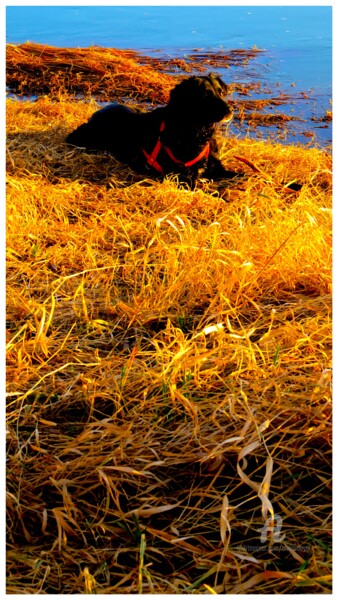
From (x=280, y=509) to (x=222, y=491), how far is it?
7.5 inches

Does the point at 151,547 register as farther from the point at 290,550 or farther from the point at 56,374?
the point at 56,374

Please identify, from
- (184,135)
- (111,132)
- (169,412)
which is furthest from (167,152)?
(169,412)

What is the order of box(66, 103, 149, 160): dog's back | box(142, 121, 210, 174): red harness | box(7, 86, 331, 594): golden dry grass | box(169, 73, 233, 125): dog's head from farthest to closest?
box(66, 103, 149, 160): dog's back
box(142, 121, 210, 174): red harness
box(169, 73, 233, 125): dog's head
box(7, 86, 331, 594): golden dry grass

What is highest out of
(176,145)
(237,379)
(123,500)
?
(176,145)

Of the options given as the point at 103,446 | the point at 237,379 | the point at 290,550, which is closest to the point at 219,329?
the point at 237,379

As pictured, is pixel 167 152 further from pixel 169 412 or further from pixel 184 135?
pixel 169 412

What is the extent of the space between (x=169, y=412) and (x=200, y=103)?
3.38 m

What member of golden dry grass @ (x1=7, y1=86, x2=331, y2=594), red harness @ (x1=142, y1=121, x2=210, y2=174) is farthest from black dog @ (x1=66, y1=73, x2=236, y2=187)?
golden dry grass @ (x1=7, y1=86, x2=331, y2=594)

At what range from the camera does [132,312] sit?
3.15m

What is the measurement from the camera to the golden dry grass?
6.30 ft

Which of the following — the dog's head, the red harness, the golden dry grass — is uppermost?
the dog's head

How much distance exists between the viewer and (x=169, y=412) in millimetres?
2404

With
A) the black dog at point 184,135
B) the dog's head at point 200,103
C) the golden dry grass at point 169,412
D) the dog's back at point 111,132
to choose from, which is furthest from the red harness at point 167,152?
the golden dry grass at point 169,412

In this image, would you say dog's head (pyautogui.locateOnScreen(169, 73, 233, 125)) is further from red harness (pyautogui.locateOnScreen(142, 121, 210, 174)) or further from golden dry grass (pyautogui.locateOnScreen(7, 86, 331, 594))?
golden dry grass (pyautogui.locateOnScreen(7, 86, 331, 594))
